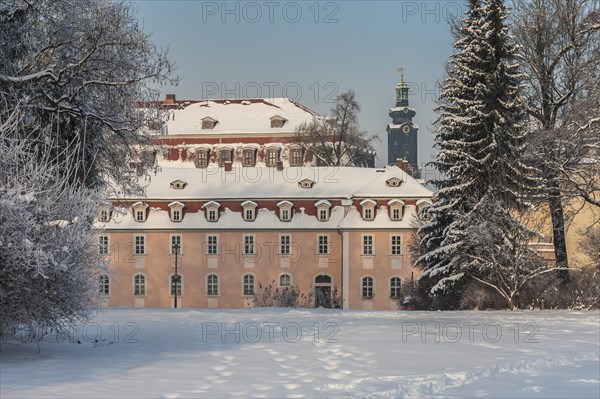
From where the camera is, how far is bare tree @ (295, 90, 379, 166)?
5828cm

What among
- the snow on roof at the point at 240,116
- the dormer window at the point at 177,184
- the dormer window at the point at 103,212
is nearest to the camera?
the dormer window at the point at 103,212

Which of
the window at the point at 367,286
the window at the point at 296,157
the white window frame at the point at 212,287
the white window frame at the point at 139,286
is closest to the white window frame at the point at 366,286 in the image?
the window at the point at 367,286

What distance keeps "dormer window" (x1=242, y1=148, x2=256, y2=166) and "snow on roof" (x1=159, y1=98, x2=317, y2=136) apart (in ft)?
6.04

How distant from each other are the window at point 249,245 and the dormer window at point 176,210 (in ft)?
13.6

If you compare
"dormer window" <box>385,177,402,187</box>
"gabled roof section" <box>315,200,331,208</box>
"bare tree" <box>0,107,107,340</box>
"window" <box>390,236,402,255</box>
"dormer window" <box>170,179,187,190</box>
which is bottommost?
"bare tree" <box>0,107,107,340</box>

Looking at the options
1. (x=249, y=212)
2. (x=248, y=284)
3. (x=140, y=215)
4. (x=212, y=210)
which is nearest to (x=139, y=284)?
(x=140, y=215)

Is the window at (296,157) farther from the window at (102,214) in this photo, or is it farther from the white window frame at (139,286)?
the window at (102,214)

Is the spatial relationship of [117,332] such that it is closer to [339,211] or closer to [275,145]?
[339,211]

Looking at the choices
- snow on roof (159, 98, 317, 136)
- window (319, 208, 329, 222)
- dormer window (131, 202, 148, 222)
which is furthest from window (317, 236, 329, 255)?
snow on roof (159, 98, 317, 136)

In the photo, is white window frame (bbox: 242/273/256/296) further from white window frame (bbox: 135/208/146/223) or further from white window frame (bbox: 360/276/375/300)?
white window frame (bbox: 135/208/146/223)

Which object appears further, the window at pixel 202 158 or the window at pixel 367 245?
the window at pixel 202 158

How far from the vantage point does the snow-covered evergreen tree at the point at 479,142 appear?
26312mm

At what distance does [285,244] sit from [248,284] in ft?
10.7

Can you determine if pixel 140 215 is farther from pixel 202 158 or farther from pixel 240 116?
pixel 240 116
